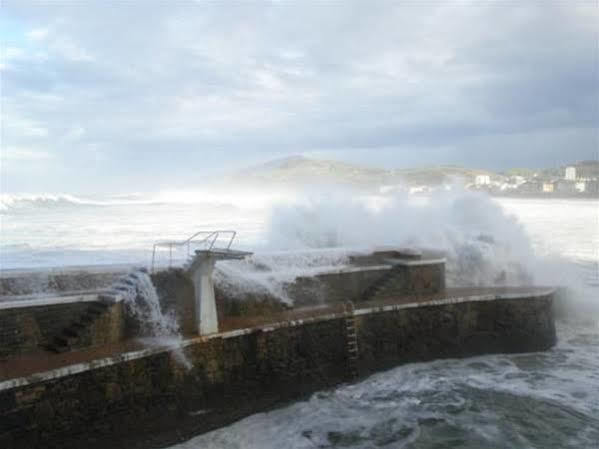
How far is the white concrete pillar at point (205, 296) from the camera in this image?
7.82 metres

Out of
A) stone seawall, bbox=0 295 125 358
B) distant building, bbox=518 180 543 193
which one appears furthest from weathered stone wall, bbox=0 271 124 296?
distant building, bbox=518 180 543 193

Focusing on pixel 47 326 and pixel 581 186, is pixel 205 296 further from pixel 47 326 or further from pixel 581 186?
pixel 581 186

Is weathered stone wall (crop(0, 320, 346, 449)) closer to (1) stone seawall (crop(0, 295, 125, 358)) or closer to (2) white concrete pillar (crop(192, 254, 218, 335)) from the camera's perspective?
(2) white concrete pillar (crop(192, 254, 218, 335))

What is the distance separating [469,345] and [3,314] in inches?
321

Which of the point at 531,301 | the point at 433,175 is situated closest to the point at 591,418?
the point at 531,301

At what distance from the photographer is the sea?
7219 mm

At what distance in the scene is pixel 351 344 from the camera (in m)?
9.14

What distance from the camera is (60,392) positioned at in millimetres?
6082

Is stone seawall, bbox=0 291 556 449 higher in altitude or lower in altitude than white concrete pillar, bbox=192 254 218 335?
lower

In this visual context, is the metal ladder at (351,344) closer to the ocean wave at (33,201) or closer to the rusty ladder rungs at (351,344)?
the rusty ladder rungs at (351,344)

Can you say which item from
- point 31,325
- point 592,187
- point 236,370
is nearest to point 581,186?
point 592,187

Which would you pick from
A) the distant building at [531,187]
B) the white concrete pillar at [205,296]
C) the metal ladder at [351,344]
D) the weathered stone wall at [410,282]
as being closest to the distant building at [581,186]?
the distant building at [531,187]

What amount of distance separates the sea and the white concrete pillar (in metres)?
1.06

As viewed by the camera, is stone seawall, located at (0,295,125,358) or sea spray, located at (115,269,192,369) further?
sea spray, located at (115,269,192,369)
